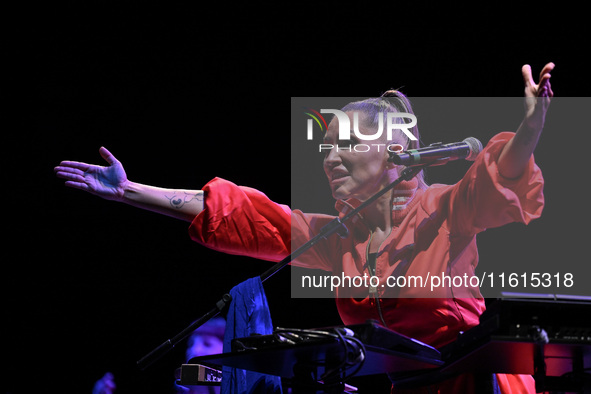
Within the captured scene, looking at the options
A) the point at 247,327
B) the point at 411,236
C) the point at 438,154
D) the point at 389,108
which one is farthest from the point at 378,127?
the point at 247,327

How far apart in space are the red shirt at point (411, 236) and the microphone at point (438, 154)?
0.37 feet

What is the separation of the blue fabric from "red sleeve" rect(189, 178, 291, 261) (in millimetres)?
340

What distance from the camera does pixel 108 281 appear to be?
334 cm

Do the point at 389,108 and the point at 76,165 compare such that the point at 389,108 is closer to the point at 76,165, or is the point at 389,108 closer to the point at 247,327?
the point at 247,327

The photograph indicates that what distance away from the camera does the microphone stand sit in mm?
1952

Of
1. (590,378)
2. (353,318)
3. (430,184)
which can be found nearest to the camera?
(590,378)

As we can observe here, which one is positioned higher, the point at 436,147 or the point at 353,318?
the point at 436,147

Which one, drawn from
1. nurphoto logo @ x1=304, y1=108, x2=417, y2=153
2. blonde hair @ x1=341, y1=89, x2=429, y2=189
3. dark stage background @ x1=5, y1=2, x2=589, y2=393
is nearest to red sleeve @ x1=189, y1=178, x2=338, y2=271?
nurphoto logo @ x1=304, y1=108, x2=417, y2=153

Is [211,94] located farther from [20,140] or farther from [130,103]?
[20,140]

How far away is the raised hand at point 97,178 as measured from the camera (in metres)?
2.34

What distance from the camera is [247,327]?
1971 millimetres

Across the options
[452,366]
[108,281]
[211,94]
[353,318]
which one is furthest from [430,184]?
[108,281]

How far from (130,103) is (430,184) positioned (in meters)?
1.68

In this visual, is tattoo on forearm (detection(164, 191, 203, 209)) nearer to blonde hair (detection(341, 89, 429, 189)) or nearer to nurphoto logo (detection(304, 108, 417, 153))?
nurphoto logo (detection(304, 108, 417, 153))
